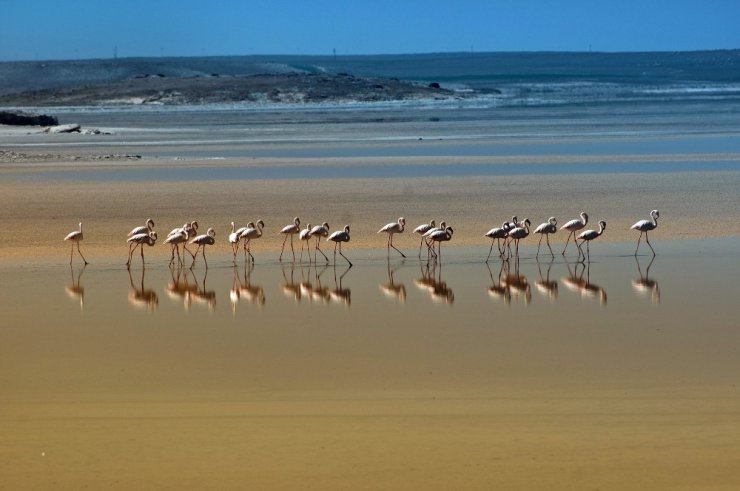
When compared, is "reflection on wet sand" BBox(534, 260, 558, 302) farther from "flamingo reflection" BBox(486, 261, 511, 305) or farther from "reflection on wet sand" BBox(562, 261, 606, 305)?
"flamingo reflection" BBox(486, 261, 511, 305)

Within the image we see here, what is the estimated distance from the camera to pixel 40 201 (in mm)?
19797

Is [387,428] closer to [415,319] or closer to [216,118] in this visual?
[415,319]

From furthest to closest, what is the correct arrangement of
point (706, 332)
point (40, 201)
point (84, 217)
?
1. point (40, 201)
2. point (84, 217)
3. point (706, 332)

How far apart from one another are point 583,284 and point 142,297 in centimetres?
421

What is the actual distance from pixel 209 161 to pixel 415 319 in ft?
60.9

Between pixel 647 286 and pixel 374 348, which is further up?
Result: pixel 647 286

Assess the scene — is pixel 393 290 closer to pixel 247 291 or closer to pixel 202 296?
pixel 247 291

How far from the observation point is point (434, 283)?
1220 centimetres

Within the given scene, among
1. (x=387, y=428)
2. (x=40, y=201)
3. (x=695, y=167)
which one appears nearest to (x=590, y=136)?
(x=695, y=167)

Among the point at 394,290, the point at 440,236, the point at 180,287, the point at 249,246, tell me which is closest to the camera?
the point at 394,290

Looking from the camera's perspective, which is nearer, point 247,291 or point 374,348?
point 374,348

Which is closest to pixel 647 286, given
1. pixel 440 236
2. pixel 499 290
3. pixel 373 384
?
pixel 499 290

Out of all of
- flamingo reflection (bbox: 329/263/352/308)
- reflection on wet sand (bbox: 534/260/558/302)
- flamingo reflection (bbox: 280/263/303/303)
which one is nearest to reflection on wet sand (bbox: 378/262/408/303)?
flamingo reflection (bbox: 329/263/352/308)

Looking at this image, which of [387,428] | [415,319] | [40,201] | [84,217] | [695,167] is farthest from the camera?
[695,167]
